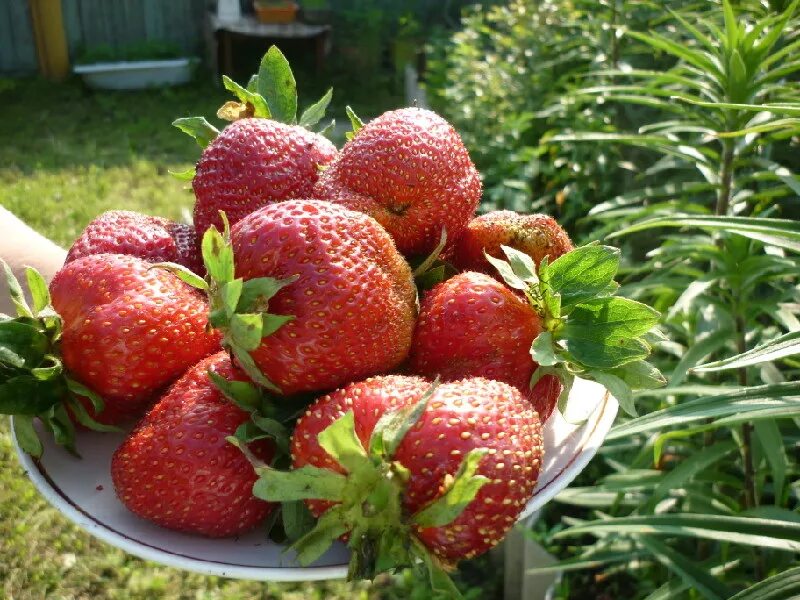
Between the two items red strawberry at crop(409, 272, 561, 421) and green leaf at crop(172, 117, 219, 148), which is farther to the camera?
green leaf at crop(172, 117, 219, 148)

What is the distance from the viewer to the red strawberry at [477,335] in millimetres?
1037

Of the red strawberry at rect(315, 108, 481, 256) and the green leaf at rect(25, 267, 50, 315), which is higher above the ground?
the red strawberry at rect(315, 108, 481, 256)

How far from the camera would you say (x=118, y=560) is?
239 centimetres

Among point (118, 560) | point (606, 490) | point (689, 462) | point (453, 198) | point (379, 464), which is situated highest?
point (453, 198)

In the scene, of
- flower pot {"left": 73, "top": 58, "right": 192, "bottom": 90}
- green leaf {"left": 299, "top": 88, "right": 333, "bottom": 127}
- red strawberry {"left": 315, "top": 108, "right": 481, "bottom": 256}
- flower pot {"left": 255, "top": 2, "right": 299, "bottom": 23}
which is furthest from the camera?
flower pot {"left": 255, "top": 2, "right": 299, "bottom": 23}

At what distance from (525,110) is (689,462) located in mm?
2268

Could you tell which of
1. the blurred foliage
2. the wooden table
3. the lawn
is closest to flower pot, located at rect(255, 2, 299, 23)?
the wooden table

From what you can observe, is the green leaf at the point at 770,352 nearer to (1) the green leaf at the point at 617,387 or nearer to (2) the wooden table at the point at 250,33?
(1) the green leaf at the point at 617,387

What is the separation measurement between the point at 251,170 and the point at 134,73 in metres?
5.66

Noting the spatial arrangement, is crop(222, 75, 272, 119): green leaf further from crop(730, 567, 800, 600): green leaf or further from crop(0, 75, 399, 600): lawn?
crop(730, 567, 800, 600): green leaf

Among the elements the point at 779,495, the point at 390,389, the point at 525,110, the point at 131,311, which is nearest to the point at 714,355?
the point at 779,495

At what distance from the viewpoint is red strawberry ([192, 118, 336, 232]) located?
121 centimetres

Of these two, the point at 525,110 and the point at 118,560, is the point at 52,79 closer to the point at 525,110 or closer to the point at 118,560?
the point at 525,110

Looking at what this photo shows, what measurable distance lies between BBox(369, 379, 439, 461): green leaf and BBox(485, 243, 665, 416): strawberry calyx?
0.63 ft
